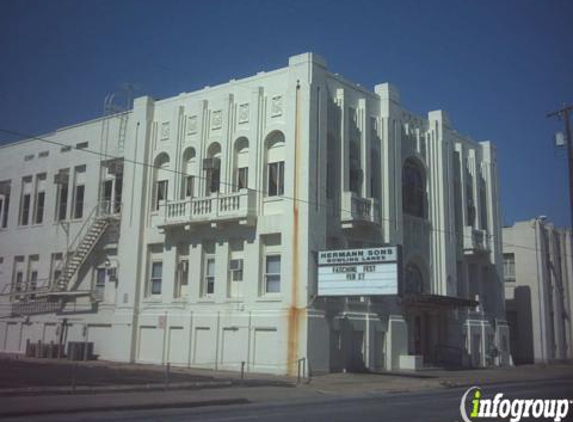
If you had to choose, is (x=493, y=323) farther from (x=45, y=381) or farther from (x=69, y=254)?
(x=45, y=381)

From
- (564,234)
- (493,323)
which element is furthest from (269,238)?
(564,234)

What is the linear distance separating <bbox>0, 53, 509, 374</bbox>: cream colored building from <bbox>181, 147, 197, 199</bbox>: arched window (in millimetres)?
119

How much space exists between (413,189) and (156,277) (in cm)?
1583

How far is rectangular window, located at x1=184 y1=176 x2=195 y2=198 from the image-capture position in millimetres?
38062

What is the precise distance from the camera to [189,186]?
38406 millimetres

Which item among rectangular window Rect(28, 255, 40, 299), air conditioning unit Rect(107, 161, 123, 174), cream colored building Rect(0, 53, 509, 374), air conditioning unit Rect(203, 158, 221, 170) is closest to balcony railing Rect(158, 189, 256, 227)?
cream colored building Rect(0, 53, 509, 374)

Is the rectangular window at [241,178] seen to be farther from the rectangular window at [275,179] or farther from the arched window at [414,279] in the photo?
the arched window at [414,279]

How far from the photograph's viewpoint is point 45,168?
154 ft

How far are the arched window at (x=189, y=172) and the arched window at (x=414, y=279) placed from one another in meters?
12.9

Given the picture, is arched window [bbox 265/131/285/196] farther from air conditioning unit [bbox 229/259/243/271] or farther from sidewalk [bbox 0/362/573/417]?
sidewalk [bbox 0/362/573/417]

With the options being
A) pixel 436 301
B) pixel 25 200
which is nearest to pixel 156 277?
pixel 25 200

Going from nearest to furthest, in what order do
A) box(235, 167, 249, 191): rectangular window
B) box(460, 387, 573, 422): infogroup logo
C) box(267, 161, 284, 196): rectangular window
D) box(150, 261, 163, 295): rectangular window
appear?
box(460, 387, 573, 422): infogroup logo < box(267, 161, 284, 196): rectangular window < box(235, 167, 249, 191): rectangular window < box(150, 261, 163, 295): rectangular window

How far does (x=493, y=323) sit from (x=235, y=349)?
19748 millimetres

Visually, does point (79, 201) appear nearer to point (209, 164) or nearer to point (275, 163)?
point (209, 164)
